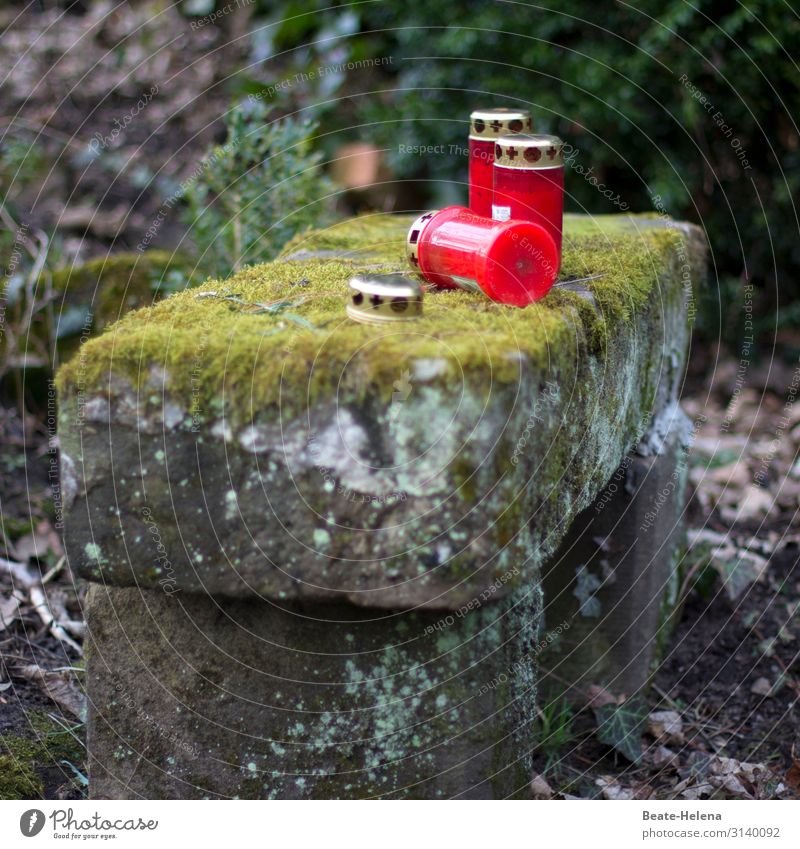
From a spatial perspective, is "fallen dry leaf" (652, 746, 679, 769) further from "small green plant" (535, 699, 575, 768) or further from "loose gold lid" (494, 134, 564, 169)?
"loose gold lid" (494, 134, 564, 169)

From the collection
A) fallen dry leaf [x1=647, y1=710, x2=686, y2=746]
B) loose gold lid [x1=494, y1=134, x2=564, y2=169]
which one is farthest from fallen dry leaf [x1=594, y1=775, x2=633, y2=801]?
loose gold lid [x1=494, y1=134, x2=564, y2=169]

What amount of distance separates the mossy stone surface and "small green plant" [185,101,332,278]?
175 cm

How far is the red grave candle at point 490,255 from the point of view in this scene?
1991 mm

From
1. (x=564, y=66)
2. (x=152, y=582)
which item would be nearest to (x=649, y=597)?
(x=152, y=582)

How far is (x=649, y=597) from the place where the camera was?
3.01 meters

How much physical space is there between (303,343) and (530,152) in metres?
0.70

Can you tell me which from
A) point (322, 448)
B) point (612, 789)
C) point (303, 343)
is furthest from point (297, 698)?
point (612, 789)

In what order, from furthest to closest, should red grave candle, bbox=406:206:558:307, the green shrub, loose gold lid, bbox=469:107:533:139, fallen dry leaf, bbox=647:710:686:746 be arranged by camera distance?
the green shrub, fallen dry leaf, bbox=647:710:686:746, loose gold lid, bbox=469:107:533:139, red grave candle, bbox=406:206:558:307

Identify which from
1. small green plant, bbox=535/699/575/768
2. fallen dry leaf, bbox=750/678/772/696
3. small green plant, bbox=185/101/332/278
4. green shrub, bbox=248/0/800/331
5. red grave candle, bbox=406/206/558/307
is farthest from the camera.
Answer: green shrub, bbox=248/0/800/331

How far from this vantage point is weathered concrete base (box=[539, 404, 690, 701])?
2.93m

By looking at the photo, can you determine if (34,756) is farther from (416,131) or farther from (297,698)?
(416,131)

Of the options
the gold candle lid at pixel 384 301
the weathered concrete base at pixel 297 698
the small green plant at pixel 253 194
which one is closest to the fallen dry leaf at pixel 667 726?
the weathered concrete base at pixel 297 698

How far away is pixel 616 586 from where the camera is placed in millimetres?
2990

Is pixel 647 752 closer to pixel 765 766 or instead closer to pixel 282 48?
pixel 765 766
